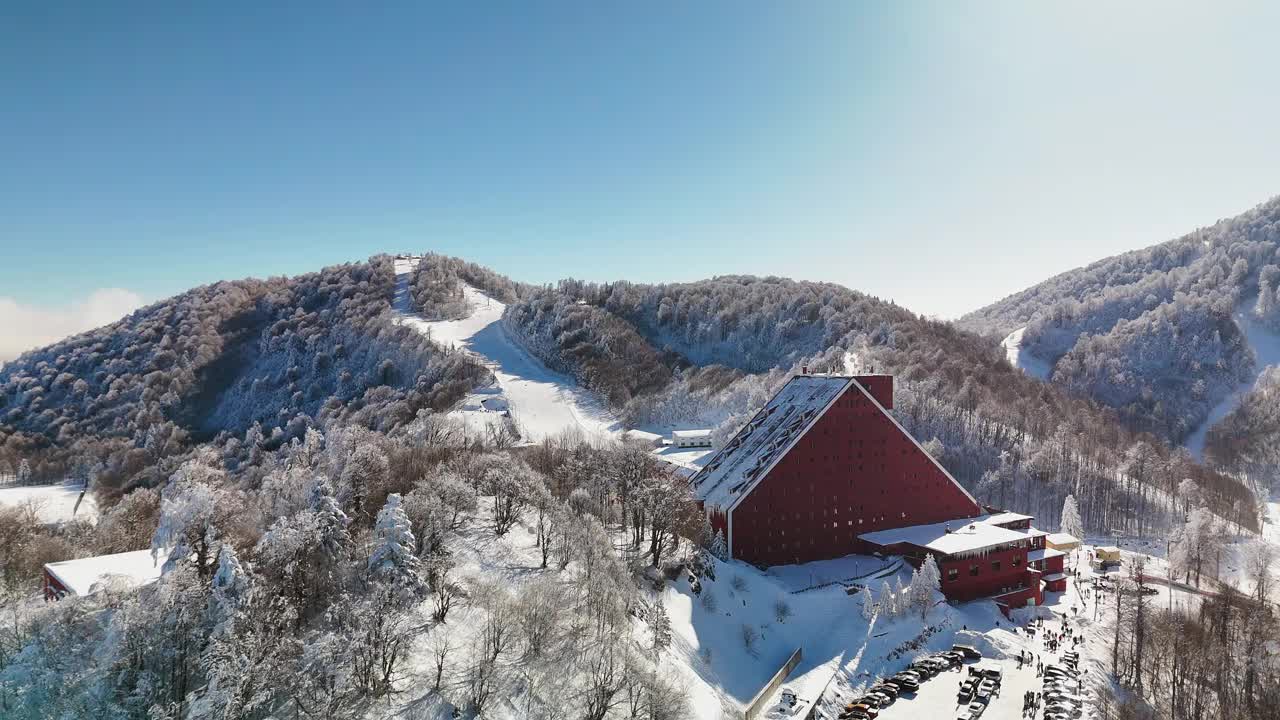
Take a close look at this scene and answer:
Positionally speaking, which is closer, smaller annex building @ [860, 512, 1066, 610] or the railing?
the railing

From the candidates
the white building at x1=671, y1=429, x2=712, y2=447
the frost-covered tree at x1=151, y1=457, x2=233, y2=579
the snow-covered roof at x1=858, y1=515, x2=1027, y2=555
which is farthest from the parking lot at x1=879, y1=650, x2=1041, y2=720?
the white building at x1=671, y1=429, x2=712, y2=447

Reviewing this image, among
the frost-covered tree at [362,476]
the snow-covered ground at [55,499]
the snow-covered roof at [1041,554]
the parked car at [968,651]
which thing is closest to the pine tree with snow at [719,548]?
the parked car at [968,651]

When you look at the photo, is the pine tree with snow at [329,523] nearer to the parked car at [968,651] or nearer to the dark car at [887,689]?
the dark car at [887,689]

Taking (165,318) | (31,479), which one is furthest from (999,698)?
(165,318)

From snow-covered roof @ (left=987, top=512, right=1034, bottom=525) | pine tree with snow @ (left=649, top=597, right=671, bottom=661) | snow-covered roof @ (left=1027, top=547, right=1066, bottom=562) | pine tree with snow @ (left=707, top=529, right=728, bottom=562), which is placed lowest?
snow-covered roof @ (left=1027, top=547, right=1066, bottom=562)

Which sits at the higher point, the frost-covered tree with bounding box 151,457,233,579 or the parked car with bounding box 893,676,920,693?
the frost-covered tree with bounding box 151,457,233,579

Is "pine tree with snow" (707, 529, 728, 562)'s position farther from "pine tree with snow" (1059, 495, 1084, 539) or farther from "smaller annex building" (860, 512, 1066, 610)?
"pine tree with snow" (1059, 495, 1084, 539)
